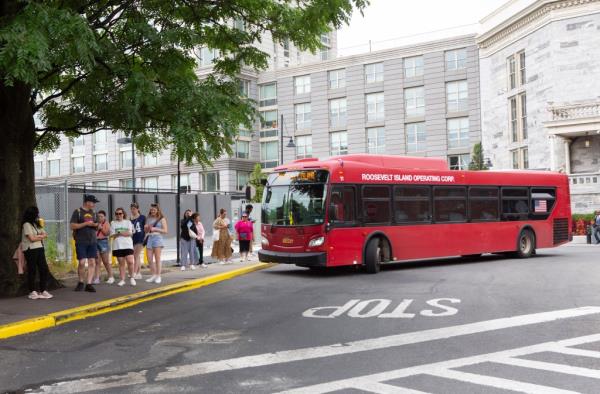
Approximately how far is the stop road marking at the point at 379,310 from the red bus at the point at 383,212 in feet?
15.0

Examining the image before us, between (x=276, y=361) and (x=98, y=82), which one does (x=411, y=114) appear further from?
(x=276, y=361)

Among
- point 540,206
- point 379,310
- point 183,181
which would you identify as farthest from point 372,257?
point 183,181

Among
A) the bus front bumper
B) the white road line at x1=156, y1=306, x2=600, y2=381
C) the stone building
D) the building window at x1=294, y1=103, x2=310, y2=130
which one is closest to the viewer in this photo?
the white road line at x1=156, y1=306, x2=600, y2=381

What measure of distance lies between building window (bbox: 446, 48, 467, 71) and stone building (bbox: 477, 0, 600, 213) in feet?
20.8

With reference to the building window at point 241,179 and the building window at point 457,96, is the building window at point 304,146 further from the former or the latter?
the building window at point 457,96

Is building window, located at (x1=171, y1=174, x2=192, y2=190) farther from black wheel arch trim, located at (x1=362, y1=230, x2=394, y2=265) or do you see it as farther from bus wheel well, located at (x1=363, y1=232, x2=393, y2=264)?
black wheel arch trim, located at (x1=362, y1=230, x2=394, y2=265)

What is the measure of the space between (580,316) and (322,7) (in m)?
6.49

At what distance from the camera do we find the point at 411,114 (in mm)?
54375

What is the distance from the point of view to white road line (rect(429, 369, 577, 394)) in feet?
17.8

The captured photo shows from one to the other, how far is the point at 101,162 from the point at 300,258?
52.6 meters

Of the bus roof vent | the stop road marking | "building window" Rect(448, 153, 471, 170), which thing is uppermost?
"building window" Rect(448, 153, 471, 170)

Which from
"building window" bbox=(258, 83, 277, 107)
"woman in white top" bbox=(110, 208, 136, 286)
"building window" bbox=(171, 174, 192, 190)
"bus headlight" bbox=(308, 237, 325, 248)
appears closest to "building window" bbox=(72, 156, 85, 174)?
"building window" bbox=(171, 174, 192, 190)

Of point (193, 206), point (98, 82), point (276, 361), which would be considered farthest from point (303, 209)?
point (193, 206)

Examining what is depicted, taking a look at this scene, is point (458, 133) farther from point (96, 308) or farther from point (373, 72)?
point (96, 308)
